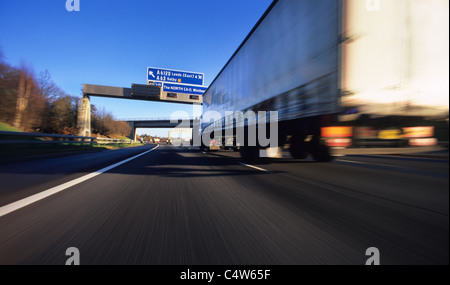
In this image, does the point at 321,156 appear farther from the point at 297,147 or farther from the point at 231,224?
the point at 231,224

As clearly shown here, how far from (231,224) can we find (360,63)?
2.92 meters

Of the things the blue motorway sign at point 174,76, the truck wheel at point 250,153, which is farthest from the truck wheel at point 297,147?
the blue motorway sign at point 174,76

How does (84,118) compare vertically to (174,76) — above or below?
below

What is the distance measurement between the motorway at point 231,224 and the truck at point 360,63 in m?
0.97

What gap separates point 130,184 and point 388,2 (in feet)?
16.5

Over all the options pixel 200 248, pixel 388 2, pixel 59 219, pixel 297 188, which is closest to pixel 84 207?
pixel 59 219

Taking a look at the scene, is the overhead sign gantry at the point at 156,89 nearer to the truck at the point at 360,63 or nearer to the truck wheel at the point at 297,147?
the truck wheel at the point at 297,147

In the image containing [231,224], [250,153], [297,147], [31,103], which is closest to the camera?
[231,224]

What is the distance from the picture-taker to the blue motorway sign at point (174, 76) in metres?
26.3

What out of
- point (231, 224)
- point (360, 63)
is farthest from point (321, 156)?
point (231, 224)

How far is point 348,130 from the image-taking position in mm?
3562

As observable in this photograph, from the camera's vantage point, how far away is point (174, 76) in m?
27.2

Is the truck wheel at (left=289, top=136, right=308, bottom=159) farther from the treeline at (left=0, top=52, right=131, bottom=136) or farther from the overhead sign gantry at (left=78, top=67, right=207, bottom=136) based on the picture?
the treeline at (left=0, top=52, right=131, bottom=136)

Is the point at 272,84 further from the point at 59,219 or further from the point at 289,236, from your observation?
the point at 59,219
